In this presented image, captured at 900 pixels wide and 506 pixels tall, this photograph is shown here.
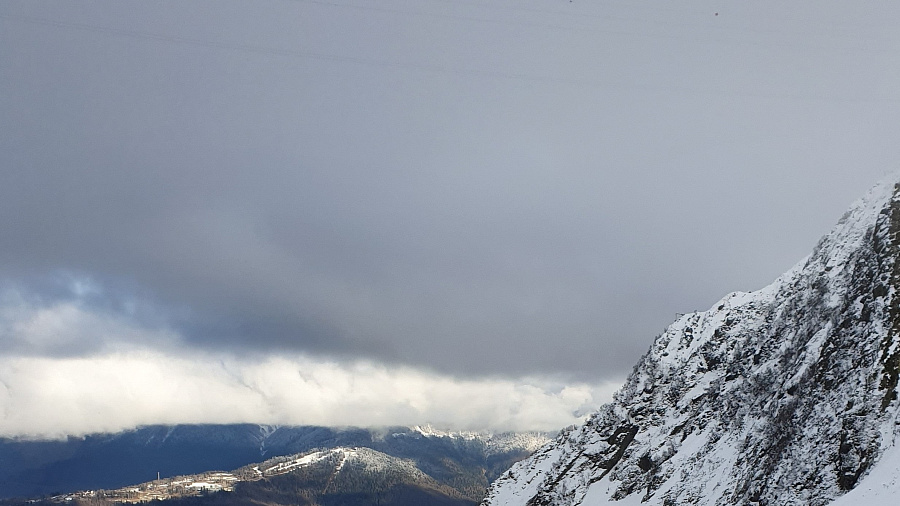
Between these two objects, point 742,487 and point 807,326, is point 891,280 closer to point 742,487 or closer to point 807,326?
point 807,326

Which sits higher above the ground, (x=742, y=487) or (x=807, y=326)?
(x=807, y=326)

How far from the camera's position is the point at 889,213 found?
45.0 meters

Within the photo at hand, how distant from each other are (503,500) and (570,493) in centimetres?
3043

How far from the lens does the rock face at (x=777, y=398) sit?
38219 mm

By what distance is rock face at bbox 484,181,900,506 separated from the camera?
3822cm

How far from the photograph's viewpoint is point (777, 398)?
50.1 m

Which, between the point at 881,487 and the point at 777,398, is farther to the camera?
the point at 777,398

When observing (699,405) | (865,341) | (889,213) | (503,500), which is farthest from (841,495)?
(503,500)

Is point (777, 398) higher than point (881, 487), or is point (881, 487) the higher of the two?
point (777, 398)

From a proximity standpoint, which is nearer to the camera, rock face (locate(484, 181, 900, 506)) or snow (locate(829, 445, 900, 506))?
snow (locate(829, 445, 900, 506))

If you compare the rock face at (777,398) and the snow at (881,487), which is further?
the rock face at (777,398)

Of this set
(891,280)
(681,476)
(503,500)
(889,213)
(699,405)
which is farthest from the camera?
(503,500)

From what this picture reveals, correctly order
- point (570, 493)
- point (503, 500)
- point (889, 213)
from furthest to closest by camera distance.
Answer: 1. point (503, 500)
2. point (570, 493)
3. point (889, 213)

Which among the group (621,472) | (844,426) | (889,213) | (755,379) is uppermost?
(889,213)
